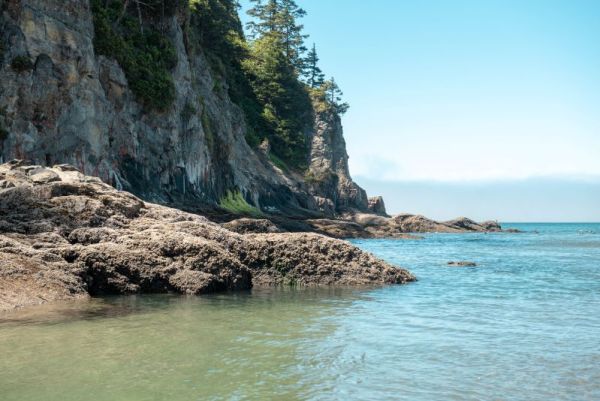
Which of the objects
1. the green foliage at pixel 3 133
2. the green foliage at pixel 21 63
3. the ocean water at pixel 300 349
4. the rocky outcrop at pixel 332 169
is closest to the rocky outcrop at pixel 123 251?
the ocean water at pixel 300 349

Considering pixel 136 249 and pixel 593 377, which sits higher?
pixel 136 249

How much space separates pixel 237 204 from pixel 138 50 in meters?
15.8

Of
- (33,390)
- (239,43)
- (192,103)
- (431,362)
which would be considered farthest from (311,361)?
(239,43)

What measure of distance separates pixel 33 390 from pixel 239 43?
62.3 meters

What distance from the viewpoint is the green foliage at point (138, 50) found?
1177 inches

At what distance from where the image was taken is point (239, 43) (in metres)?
64.1

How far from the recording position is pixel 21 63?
77.4 ft

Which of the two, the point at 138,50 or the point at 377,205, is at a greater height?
the point at 138,50

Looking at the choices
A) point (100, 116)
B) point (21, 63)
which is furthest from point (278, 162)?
point (21, 63)

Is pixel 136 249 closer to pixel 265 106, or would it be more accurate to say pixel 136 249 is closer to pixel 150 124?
pixel 150 124

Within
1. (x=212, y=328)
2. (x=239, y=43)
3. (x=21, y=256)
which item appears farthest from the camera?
(x=239, y=43)

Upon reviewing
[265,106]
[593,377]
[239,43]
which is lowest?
[593,377]

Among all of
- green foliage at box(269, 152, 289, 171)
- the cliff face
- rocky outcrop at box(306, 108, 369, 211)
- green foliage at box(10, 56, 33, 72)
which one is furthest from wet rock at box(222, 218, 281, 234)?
rocky outcrop at box(306, 108, 369, 211)

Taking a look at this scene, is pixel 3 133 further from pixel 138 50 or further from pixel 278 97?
pixel 278 97
